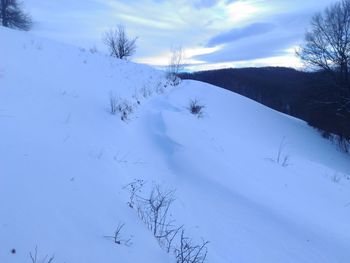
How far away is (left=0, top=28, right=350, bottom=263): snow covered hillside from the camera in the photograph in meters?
3.18

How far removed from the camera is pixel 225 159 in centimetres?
710

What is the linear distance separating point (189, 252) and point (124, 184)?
1.60 metres

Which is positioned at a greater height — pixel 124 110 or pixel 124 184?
pixel 124 110

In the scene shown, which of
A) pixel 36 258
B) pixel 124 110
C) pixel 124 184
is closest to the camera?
pixel 36 258

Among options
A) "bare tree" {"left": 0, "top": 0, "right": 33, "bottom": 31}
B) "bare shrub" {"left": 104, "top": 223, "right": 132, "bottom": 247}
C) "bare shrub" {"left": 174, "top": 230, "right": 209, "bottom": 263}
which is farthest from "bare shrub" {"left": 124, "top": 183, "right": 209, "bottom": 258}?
"bare tree" {"left": 0, "top": 0, "right": 33, "bottom": 31}

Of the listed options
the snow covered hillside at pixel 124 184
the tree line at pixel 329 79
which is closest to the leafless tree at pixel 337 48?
the tree line at pixel 329 79

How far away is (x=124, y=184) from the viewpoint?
15.5 feet

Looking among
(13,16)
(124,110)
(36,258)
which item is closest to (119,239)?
(36,258)

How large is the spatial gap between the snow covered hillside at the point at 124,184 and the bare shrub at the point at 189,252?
113mm

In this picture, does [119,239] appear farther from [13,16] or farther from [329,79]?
[13,16]

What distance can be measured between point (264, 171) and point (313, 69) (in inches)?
817

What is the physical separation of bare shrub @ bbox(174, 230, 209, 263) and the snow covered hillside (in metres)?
0.11

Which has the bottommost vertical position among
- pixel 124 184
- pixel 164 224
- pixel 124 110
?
pixel 164 224

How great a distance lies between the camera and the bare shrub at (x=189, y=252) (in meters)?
3.36
